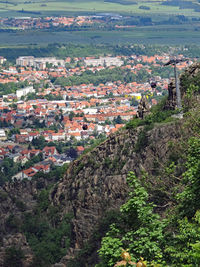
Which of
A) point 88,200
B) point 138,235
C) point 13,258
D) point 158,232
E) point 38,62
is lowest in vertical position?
point 38,62

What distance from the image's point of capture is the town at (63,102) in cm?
8212

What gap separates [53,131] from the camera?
9619cm

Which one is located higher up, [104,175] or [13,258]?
[104,175]

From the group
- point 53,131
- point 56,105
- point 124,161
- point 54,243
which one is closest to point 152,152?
point 124,161

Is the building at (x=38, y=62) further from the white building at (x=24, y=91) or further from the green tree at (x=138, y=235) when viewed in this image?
the green tree at (x=138, y=235)

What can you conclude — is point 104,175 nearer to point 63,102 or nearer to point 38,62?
point 63,102

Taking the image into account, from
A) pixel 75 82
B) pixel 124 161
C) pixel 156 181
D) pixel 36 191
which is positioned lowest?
pixel 75 82

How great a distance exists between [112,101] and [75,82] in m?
26.6

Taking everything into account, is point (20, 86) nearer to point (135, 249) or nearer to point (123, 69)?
point (123, 69)

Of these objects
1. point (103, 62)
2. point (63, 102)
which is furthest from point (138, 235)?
point (103, 62)

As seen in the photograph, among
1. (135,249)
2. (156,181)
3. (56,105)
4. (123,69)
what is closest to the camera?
(135,249)

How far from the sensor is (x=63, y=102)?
12144 centimetres

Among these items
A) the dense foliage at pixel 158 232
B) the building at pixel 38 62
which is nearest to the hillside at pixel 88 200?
the dense foliage at pixel 158 232

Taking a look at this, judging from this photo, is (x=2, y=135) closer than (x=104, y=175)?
No
